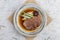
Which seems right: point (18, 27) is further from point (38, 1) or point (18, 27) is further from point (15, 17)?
point (38, 1)

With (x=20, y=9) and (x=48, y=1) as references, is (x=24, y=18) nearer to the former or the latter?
(x=20, y=9)

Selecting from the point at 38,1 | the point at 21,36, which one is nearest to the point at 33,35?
the point at 21,36

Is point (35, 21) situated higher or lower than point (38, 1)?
lower
